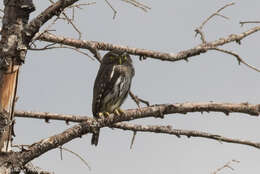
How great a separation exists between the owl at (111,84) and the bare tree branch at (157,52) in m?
1.27

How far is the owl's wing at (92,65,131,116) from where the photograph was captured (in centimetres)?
809

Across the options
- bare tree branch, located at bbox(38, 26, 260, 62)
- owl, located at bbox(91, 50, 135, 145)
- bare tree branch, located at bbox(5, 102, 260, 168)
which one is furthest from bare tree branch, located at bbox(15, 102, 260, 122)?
owl, located at bbox(91, 50, 135, 145)

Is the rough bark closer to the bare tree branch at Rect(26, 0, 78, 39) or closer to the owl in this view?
the bare tree branch at Rect(26, 0, 78, 39)

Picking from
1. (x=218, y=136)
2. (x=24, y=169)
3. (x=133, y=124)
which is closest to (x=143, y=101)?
(x=133, y=124)

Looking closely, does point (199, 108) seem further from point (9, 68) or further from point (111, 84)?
point (111, 84)

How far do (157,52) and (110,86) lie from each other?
196 centimetres

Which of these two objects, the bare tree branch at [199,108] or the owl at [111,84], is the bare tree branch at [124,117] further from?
the owl at [111,84]

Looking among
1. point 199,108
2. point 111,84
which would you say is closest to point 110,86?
point 111,84

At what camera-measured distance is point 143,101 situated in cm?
625

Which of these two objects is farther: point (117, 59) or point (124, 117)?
point (117, 59)

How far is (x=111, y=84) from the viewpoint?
8.21 m

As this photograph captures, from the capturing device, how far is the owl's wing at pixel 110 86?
809cm

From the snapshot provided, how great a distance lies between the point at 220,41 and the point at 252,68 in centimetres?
56

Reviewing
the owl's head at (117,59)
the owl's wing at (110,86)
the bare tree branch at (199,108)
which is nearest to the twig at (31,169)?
the bare tree branch at (199,108)
